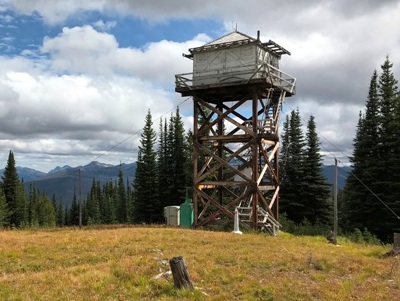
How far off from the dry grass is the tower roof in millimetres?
12132

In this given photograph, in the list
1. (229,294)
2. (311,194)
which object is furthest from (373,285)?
(311,194)

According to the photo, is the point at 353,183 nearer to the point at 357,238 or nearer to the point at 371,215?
the point at 371,215

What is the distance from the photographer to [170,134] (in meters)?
64.0

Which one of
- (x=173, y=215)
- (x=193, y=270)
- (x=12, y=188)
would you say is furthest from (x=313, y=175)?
(x=12, y=188)

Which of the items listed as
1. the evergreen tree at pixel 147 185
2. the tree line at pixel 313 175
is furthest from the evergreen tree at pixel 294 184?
the evergreen tree at pixel 147 185

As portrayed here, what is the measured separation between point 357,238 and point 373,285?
16.5 meters

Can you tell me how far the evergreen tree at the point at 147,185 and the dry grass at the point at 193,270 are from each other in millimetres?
42230

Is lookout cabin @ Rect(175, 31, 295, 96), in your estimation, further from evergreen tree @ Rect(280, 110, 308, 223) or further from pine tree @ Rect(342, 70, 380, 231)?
evergreen tree @ Rect(280, 110, 308, 223)

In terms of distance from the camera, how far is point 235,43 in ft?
81.1

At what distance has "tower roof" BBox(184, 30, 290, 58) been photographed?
24594 millimetres

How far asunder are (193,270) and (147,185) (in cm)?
4966

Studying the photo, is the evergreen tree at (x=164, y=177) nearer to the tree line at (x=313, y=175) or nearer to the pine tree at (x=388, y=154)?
the tree line at (x=313, y=175)

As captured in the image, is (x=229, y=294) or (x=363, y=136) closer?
(x=229, y=294)

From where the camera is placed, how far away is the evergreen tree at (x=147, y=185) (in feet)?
197
